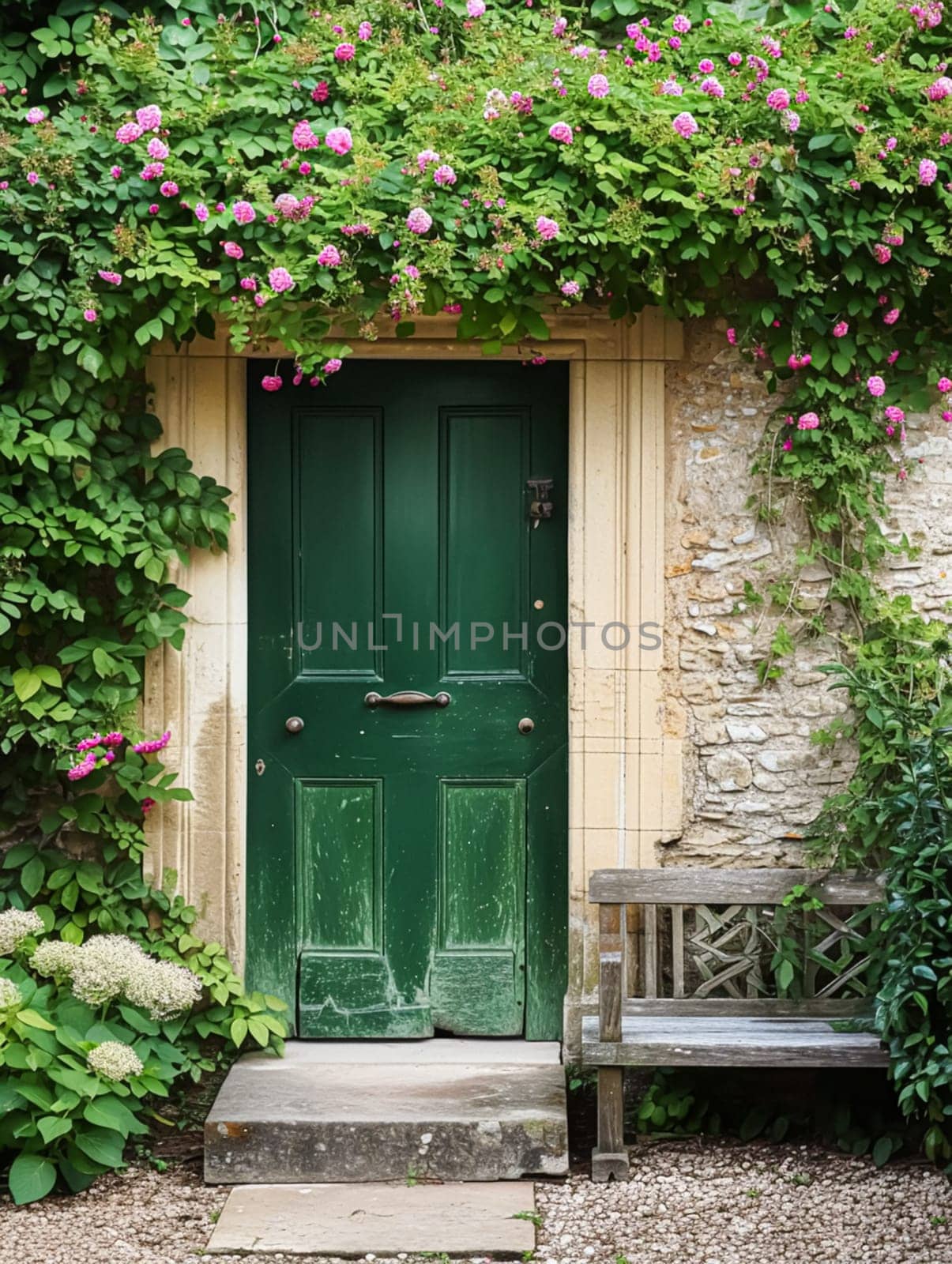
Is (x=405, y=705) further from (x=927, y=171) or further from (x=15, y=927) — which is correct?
(x=927, y=171)

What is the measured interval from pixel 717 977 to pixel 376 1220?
1289 mm

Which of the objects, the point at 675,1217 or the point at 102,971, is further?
the point at 102,971

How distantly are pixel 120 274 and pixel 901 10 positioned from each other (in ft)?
8.19

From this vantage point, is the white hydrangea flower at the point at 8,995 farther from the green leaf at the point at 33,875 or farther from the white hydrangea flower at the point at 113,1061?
the green leaf at the point at 33,875

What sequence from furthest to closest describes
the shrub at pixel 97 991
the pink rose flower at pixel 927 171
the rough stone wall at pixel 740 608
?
the rough stone wall at pixel 740 608 < the pink rose flower at pixel 927 171 < the shrub at pixel 97 991

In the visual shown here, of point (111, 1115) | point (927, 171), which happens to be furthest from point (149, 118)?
point (111, 1115)

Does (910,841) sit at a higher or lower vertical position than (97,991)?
higher

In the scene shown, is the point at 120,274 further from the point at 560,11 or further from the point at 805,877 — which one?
the point at 805,877

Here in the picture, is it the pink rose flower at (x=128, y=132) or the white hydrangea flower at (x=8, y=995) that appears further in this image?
the pink rose flower at (x=128, y=132)

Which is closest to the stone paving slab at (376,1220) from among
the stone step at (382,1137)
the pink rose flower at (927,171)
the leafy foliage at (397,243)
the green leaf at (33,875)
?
the stone step at (382,1137)

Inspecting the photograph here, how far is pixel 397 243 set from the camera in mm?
3861

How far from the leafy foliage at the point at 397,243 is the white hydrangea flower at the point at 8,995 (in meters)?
0.45

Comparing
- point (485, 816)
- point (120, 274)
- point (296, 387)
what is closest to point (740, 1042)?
point (485, 816)

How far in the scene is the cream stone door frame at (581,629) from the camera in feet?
14.0
